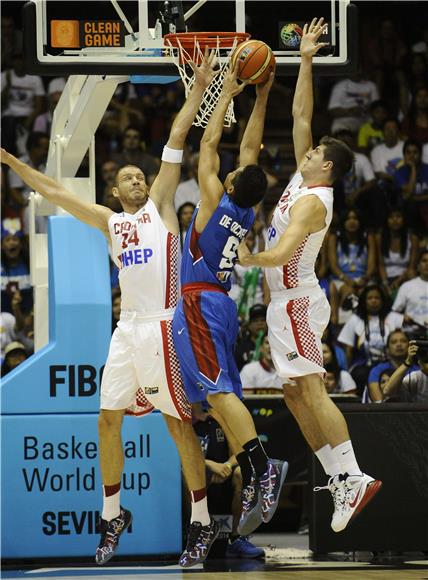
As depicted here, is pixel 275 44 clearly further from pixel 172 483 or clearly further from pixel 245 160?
pixel 172 483

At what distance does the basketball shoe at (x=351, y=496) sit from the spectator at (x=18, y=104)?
8.69 metres

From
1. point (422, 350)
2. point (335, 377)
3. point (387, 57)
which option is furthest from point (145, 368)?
point (387, 57)

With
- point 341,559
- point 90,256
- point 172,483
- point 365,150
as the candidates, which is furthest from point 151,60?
point 365,150

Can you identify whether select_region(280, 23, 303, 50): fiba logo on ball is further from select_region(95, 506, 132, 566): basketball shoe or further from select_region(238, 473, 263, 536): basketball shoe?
select_region(95, 506, 132, 566): basketball shoe

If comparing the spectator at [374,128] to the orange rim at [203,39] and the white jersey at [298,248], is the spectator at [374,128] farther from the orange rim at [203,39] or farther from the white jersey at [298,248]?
the white jersey at [298,248]

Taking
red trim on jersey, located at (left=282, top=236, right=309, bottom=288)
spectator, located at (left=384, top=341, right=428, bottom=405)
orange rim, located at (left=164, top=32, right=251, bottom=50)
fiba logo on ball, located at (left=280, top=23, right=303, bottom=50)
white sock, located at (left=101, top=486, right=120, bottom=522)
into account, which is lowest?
white sock, located at (left=101, top=486, right=120, bottom=522)

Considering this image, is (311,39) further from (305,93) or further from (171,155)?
(171,155)

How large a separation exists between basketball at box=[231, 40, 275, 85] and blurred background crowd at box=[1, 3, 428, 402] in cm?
470

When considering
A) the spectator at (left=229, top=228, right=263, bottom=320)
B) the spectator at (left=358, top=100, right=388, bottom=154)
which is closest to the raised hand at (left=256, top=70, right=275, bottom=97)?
the spectator at (left=229, top=228, right=263, bottom=320)

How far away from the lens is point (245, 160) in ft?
27.8

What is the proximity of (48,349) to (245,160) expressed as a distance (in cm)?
283

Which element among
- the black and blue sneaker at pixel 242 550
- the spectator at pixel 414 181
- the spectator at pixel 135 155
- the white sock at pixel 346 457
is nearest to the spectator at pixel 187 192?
the spectator at pixel 135 155

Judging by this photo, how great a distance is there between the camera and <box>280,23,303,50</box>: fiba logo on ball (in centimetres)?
902

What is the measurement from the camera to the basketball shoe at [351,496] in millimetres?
8211
